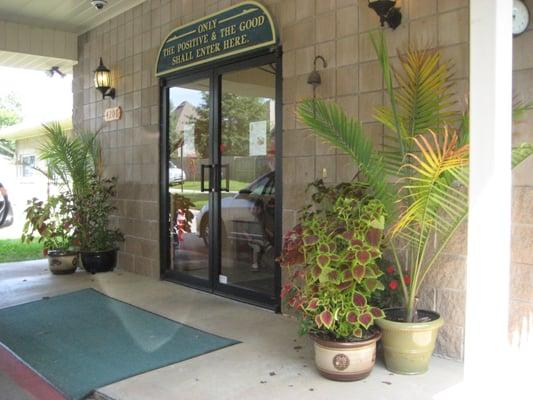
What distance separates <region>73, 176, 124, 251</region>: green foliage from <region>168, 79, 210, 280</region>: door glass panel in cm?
93

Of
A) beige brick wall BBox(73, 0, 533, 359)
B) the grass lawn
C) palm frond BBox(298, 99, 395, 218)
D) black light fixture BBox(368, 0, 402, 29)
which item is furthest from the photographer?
the grass lawn

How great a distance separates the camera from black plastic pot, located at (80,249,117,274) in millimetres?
5980

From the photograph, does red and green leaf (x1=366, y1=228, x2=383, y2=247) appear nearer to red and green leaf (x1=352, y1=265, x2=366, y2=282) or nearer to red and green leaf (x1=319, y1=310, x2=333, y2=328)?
red and green leaf (x1=352, y1=265, x2=366, y2=282)

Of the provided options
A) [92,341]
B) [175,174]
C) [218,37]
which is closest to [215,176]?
[175,174]

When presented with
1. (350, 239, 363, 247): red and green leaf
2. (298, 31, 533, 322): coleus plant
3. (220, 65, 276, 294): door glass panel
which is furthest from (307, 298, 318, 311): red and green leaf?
(220, 65, 276, 294): door glass panel

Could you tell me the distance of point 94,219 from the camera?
237 inches

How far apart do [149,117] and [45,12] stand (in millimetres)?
2076

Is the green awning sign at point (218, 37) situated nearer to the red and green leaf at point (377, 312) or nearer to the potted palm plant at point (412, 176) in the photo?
the potted palm plant at point (412, 176)

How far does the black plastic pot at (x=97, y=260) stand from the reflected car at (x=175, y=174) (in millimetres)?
1242

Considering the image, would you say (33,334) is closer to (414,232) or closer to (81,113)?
(414,232)

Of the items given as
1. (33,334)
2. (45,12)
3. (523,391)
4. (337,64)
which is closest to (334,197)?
(337,64)

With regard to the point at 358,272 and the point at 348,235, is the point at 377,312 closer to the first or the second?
the point at 358,272

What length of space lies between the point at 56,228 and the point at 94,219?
526 mm

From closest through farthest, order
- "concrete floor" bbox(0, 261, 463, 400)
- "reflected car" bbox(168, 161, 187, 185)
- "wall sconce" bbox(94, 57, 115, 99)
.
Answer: "concrete floor" bbox(0, 261, 463, 400), "reflected car" bbox(168, 161, 187, 185), "wall sconce" bbox(94, 57, 115, 99)
